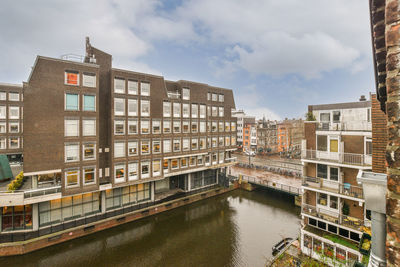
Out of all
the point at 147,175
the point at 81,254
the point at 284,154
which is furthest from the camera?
the point at 284,154

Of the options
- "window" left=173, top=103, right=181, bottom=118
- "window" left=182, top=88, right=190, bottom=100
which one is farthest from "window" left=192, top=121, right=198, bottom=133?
"window" left=182, top=88, right=190, bottom=100

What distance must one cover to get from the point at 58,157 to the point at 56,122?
3.57 metres

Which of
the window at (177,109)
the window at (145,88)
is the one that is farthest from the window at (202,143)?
the window at (145,88)

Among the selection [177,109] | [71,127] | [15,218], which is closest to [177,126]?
[177,109]

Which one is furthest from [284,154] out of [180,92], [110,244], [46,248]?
[46,248]

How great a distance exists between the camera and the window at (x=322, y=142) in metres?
17.0

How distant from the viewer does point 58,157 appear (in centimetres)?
2042

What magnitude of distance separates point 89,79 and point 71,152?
26.7 feet

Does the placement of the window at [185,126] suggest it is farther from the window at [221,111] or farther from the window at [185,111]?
the window at [221,111]

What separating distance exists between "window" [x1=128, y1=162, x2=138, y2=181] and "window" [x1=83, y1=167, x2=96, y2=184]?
3.94 m

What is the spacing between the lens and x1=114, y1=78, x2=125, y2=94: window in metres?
24.0

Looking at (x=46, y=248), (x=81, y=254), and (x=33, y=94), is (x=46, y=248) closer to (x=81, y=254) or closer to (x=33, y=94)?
(x=81, y=254)

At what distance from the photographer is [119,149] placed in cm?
2423

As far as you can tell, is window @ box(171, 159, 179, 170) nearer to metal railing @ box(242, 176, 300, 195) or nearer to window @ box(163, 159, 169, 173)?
window @ box(163, 159, 169, 173)
